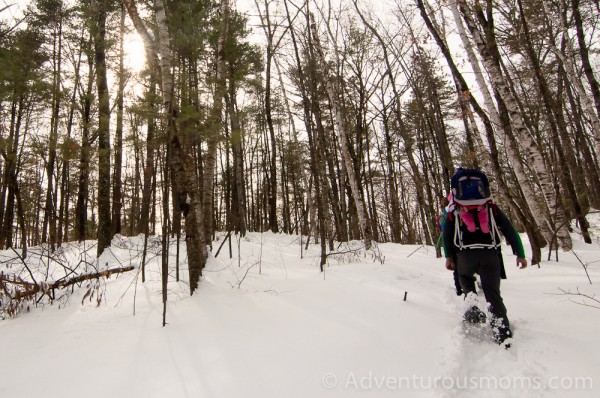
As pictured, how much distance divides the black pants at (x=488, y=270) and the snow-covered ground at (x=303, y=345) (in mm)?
292

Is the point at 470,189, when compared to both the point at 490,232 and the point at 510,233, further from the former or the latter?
the point at 510,233

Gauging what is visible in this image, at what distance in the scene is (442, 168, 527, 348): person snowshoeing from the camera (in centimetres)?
288

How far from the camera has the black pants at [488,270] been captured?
2.83 metres

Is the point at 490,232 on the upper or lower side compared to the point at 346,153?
lower

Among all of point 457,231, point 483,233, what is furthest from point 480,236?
point 457,231

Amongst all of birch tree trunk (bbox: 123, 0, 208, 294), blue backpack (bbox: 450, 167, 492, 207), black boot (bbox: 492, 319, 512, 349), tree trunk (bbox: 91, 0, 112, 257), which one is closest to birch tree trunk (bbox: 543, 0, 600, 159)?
blue backpack (bbox: 450, 167, 492, 207)

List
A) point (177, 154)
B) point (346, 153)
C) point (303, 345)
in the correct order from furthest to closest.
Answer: point (346, 153)
point (177, 154)
point (303, 345)

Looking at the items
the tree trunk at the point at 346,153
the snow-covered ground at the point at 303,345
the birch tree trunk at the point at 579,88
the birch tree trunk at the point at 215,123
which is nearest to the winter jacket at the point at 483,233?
the snow-covered ground at the point at 303,345

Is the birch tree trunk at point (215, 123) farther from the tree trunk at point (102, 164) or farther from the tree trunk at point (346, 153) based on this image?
the tree trunk at point (102, 164)

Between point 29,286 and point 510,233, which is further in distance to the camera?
point 29,286

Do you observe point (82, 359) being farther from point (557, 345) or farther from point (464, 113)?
point (464, 113)

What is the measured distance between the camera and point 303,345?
2732 millimetres

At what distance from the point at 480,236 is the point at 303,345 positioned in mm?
1855

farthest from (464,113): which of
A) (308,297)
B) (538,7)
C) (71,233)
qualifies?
(71,233)
